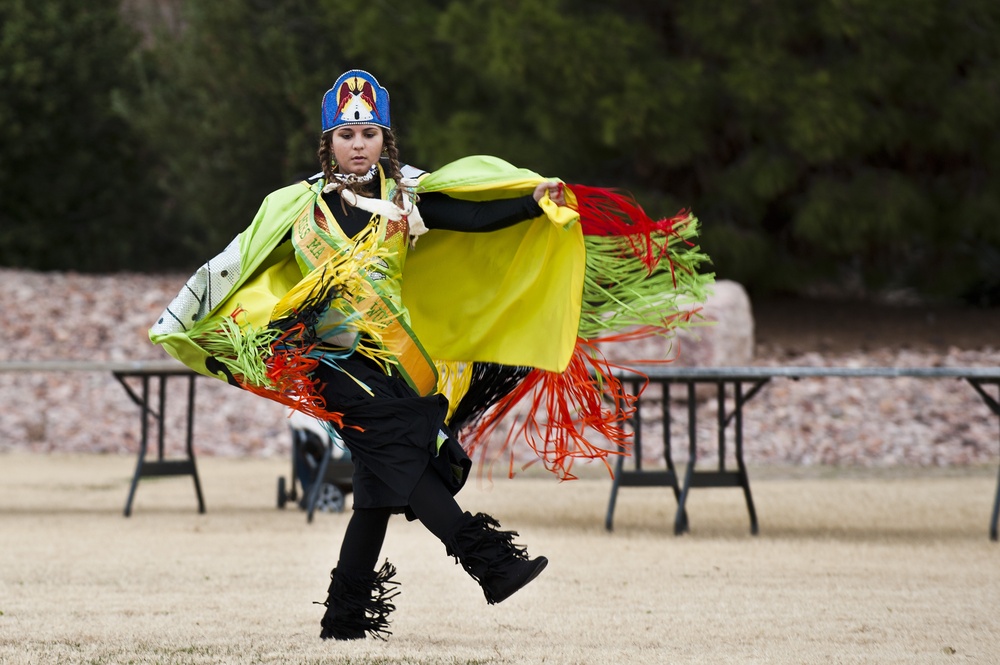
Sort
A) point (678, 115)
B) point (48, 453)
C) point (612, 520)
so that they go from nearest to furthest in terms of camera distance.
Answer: point (612, 520)
point (48, 453)
point (678, 115)

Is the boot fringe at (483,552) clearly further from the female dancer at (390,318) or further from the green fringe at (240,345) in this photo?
the green fringe at (240,345)

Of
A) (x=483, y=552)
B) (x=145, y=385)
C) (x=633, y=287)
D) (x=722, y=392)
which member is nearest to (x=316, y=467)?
(x=145, y=385)

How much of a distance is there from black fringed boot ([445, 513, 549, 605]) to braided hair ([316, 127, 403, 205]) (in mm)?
1005

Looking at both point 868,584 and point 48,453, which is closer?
point 868,584

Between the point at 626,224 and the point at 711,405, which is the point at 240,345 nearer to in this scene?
the point at 626,224

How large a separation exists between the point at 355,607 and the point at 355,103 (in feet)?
4.80

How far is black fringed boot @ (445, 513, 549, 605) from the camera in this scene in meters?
3.75

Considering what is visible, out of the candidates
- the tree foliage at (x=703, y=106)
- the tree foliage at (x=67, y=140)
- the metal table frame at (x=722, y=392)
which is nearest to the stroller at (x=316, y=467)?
the metal table frame at (x=722, y=392)

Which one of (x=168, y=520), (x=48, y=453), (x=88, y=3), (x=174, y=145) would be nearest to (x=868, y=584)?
(x=168, y=520)

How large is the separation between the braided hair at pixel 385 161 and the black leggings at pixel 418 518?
0.86 m

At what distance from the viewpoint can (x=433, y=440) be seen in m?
3.94

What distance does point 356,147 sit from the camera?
4.17 m

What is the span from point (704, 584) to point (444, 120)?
11199 mm

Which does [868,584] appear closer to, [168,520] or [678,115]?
[168,520]
